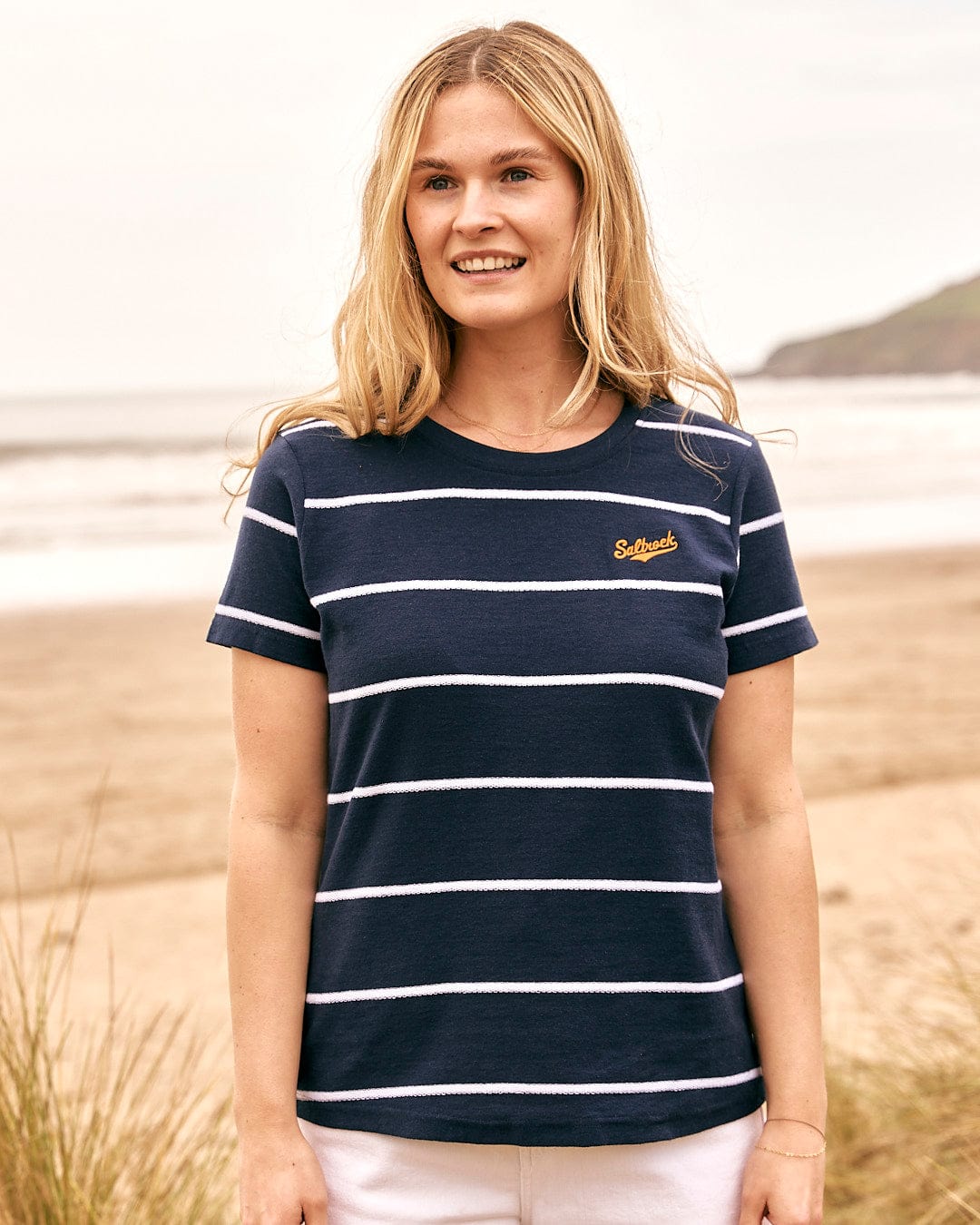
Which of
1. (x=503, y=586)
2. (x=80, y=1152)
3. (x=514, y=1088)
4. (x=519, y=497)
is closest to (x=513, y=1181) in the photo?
(x=514, y=1088)

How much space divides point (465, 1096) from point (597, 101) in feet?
4.19

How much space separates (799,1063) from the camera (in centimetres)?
184

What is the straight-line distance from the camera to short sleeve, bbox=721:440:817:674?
1.88 m

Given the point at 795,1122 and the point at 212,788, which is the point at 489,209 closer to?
the point at 795,1122

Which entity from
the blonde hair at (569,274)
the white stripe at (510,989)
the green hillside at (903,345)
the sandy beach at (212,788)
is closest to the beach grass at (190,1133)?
the sandy beach at (212,788)

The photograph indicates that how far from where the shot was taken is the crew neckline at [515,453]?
186cm

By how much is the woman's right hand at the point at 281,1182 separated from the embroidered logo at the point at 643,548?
2.70 feet

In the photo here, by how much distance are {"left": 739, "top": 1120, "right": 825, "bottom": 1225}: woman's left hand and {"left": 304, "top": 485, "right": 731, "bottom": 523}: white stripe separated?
0.79 m

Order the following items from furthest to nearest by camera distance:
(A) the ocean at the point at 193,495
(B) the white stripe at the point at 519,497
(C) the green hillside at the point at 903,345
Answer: (C) the green hillside at the point at 903,345, (A) the ocean at the point at 193,495, (B) the white stripe at the point at 519,497

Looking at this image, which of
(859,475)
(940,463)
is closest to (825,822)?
(859,475)

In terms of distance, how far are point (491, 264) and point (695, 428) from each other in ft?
1.17

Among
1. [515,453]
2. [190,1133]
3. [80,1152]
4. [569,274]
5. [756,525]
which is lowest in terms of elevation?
[190,1133]

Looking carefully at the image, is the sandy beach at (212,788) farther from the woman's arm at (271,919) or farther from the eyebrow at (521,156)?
the eyebrow at (521,156)

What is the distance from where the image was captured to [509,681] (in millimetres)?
1723
